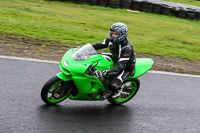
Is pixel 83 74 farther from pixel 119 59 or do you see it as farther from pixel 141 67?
pixel 141 67

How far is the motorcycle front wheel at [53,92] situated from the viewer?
217 inches

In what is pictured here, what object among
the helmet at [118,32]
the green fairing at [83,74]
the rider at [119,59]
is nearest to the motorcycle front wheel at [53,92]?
the green fairing at [83,74]

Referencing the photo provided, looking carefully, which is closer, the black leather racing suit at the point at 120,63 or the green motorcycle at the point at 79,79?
the green motorcycle at the point at 79,79

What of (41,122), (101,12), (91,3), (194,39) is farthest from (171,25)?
(41,122)

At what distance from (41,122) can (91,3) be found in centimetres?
1316

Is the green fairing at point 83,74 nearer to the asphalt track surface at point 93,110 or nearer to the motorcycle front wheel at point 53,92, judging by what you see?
the motorcycle front wheel at point 53,92

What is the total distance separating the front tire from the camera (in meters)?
6.36

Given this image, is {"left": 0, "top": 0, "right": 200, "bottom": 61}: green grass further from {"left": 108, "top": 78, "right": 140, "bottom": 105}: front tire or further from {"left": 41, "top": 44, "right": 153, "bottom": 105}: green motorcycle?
{"left": 41, "top": 44, "right": 153, "bottom": 105}: green motorcycle

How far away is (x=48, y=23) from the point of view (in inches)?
490

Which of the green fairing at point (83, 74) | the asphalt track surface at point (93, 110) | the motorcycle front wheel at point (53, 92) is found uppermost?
the green fairing at point (83, 74)

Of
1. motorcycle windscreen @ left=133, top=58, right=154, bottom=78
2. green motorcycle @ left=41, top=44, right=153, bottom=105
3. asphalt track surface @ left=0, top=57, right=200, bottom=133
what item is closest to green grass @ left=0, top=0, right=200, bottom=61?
asphalt track surface @ left=0, top=57, right=200, bottom=133

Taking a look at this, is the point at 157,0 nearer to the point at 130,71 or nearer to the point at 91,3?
the point at 91,3

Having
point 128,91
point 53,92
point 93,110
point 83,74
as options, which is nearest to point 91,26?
point 128,91

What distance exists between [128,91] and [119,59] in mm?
978
